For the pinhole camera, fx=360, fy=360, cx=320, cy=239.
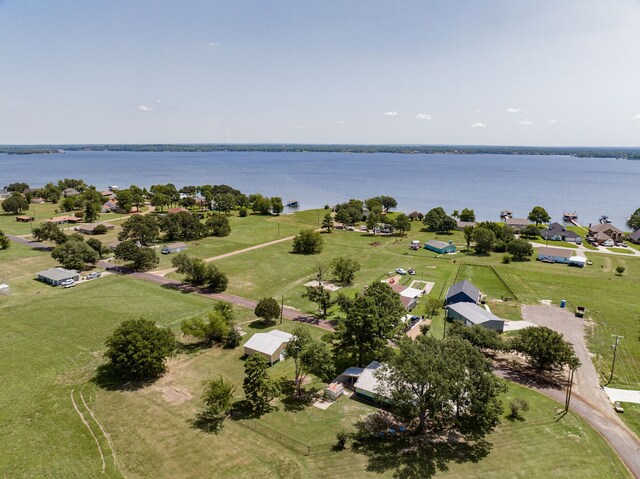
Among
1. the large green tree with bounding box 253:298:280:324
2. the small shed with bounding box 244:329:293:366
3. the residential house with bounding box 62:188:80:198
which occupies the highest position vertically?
the residential house with bounding box 62:188:80:198

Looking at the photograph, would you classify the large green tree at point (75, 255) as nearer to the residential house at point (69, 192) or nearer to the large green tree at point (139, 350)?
the large green tree at point (139, 350)

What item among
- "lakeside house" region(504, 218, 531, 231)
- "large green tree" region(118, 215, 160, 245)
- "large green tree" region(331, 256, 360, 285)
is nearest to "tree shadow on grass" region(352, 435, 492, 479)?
"large green tree" region(331, 256, 360, 285)

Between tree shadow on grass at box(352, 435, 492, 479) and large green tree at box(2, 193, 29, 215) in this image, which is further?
large green tree at box(2, 193, 29, 215)

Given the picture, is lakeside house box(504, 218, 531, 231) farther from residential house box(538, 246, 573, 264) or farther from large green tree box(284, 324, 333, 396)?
large green tree box(284, 324, 333, 396)

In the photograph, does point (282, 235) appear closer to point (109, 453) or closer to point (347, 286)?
point (347, 286)

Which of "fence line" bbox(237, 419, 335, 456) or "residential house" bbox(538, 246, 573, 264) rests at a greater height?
"residential house" bbox(538, 246, 573, 264)

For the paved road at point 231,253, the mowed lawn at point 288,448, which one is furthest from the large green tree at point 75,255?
the mowed lawn at point 288,448

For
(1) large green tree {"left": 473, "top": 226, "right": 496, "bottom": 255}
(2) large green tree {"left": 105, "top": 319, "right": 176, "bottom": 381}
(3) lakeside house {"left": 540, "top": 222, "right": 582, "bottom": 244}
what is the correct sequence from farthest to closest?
(3) lakeside house {"left": 540, "top": 222, "right": 582, "bottom": 244}
(1) large green tree {"left": 473, "top": 226, "right": 496, "bottom": 255}
(2) large green tree {"left": 105, "top": 319, "right": 176, "bottom": 381}
